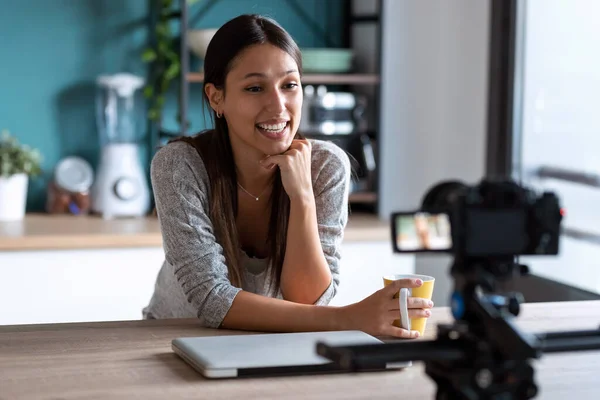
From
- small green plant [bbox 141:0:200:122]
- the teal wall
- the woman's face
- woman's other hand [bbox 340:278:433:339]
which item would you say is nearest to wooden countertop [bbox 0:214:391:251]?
the teal wall

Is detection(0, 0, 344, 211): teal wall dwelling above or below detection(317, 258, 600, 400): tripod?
above

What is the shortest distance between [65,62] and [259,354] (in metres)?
2.52

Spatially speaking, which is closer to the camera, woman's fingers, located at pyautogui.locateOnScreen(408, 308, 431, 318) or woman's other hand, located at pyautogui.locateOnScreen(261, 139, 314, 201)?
woman's fingers, located at pyautogui.locateOnScreen(408, 308, 431, 318)

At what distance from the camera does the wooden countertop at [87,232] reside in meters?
2.88

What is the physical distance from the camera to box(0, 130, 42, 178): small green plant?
323cm

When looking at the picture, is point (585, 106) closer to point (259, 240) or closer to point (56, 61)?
point (259, 240)

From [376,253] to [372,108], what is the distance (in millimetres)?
693

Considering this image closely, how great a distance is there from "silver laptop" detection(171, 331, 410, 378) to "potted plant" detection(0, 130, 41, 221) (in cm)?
210

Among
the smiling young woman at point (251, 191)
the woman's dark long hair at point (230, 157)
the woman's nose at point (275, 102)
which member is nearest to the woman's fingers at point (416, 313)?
the smiling young woman at point (251, 191)

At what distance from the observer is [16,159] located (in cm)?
328

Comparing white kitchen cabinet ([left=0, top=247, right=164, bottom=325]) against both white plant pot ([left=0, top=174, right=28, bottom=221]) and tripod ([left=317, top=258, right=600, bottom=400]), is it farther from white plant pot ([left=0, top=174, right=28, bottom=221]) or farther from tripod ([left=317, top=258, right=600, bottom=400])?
tripod ([left=317, top=258, right=600, bottom=400])

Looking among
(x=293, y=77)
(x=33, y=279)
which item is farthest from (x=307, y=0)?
(x=293, y=77)

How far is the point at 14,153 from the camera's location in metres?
3.29

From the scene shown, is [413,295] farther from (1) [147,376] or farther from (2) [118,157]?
(2) [118,157]
